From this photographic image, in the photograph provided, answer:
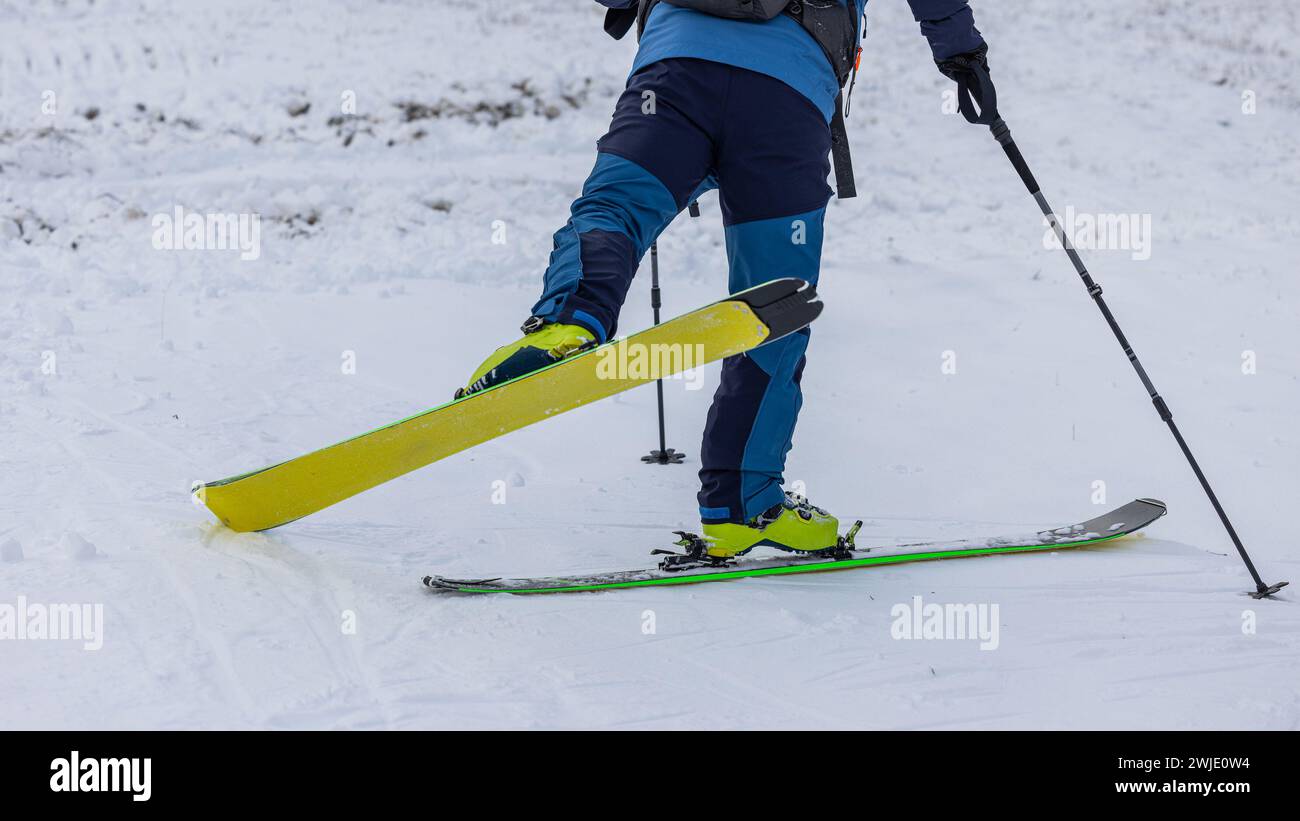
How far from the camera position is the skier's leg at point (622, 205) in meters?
2.57

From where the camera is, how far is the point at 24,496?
3.37m

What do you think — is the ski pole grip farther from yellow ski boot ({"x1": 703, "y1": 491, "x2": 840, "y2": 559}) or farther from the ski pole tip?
the ski pole tip

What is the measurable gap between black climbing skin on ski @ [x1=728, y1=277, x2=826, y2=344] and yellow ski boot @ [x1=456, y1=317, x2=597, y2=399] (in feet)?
1.34

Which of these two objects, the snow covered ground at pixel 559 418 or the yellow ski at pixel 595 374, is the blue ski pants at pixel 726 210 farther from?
the snow covered ground at pixel 559 418

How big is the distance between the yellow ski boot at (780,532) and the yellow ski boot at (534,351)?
943 mm

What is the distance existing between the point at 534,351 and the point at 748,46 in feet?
3.66

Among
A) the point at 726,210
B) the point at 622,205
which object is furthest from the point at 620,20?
the point at 622,205

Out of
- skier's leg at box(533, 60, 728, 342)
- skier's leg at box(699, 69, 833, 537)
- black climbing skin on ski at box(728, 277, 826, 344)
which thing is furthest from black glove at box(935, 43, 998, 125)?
black climbing skin on ski at box(728, 277, 826, 344)

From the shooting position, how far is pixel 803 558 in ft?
10.9

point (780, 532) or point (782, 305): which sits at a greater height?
point (782, 305)

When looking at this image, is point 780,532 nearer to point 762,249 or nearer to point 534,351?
point 762,249

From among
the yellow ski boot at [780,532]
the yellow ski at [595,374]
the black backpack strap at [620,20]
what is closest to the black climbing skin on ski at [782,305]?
the yellow ski at [595,374]

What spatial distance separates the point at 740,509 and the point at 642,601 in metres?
0.52
